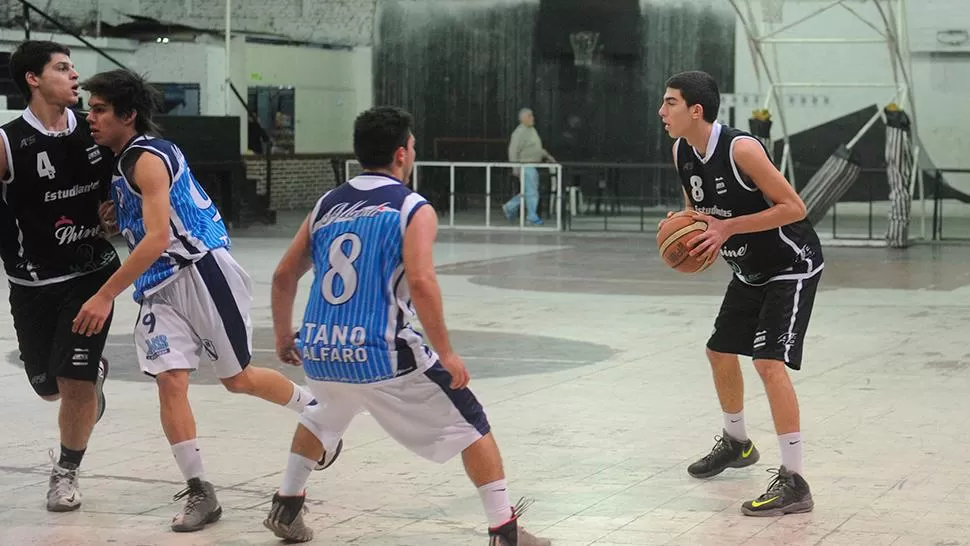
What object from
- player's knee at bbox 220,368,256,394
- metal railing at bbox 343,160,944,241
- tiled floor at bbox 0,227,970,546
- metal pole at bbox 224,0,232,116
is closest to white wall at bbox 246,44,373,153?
metal pole at bbox 224,0,232,116

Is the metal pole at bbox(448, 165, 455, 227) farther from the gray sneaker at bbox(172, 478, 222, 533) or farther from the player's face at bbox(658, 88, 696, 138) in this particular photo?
the gray sneaker at bbox(172, 478, 222, 533)

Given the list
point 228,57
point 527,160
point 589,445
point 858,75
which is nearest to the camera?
point 589,445

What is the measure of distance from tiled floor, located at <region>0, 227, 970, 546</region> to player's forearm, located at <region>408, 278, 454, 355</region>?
108cm

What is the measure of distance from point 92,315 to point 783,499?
303 cm

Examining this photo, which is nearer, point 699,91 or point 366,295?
point 366,295

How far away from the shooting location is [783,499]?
21.2ft

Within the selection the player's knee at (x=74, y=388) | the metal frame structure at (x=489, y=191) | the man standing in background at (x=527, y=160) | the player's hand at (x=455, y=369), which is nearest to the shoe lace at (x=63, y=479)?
the player's knee at (x=74, y=388)

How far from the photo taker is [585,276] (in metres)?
17.5

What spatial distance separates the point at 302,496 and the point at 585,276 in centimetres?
1176

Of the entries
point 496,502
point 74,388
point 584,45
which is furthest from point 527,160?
point 496,502

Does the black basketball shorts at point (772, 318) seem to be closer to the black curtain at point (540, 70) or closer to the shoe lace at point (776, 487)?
Result: the shoe lace at point (776, 487)

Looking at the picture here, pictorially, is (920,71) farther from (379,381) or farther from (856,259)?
(379,381)

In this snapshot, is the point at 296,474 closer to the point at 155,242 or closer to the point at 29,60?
the point at 155,242

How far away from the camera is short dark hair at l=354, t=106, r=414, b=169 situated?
5602mm
